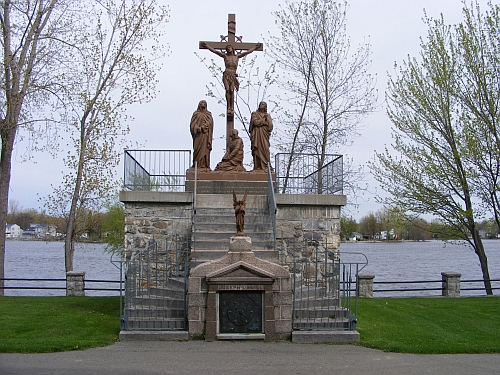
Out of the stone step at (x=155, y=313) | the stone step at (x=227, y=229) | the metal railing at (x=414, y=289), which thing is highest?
the stone step at (x=227, y=229)

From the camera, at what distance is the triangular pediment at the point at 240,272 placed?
858cm

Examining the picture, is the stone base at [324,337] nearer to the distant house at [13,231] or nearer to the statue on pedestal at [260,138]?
the statue on pedestal at [260,138]

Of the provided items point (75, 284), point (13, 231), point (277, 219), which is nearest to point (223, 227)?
point (277, 219)

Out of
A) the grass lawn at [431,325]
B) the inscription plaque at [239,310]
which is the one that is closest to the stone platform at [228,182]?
the grass lawn at [431,325]

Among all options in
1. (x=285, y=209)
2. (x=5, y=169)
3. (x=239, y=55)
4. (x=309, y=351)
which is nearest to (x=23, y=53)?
(x=5, y=169)

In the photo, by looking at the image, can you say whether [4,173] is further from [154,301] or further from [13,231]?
[13,231]

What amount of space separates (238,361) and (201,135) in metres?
6.81

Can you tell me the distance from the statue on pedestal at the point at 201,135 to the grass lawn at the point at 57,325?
12.3ft

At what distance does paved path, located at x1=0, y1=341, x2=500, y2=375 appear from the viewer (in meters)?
7.15

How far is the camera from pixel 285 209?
12.1 meters

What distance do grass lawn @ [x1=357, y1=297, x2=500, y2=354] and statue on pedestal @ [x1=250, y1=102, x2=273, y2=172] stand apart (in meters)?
3.99

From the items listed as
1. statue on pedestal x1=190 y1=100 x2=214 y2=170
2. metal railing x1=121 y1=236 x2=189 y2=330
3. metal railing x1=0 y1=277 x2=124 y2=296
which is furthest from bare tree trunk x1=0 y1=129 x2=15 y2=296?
metal railing x1=121 y1=236 x2=189 y2=330

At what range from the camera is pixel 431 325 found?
10.7m

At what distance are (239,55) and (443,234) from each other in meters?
10.3
